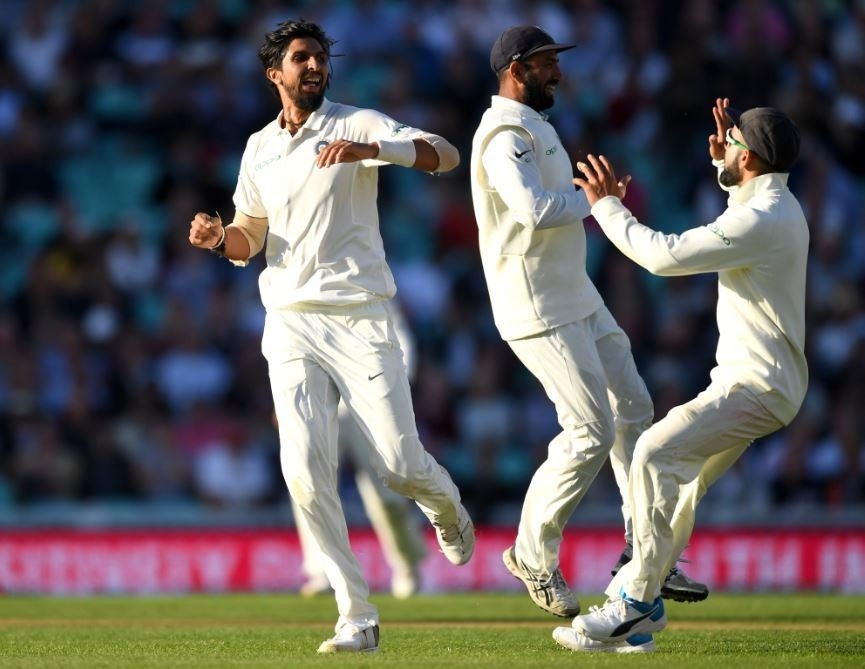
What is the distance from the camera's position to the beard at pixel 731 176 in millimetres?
7089

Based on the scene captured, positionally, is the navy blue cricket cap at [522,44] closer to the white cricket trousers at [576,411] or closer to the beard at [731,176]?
the beard at [731,176]

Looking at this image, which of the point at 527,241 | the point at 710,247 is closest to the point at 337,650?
the point at 527,241

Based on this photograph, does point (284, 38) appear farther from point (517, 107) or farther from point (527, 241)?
point (527, 241)

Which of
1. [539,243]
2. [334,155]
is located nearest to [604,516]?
[539,243]

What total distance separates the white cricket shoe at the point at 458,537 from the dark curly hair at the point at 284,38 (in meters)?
2.17

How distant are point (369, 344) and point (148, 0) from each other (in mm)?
9932

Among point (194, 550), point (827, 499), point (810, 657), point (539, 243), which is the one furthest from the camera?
point (827, 499)

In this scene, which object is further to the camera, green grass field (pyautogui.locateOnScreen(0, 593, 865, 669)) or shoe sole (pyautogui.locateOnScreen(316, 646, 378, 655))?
shoe sole (pyautogui.locateOnScreen(316, 646, 378, 655))

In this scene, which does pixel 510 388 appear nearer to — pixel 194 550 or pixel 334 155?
pixel 194 550

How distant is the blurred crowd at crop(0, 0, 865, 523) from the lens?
45.8 ft

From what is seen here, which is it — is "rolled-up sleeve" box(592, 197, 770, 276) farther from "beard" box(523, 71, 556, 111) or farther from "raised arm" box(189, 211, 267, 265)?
"raised arm" box(189, 211, 267, 265)

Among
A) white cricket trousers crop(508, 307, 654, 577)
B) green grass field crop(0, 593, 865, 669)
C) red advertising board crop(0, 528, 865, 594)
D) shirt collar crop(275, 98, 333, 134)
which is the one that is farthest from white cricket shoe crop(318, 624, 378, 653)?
red advertising board crop(0, 528, 865, 594)

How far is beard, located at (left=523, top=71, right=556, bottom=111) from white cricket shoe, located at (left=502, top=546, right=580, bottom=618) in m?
2.05

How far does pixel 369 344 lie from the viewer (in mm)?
7246
